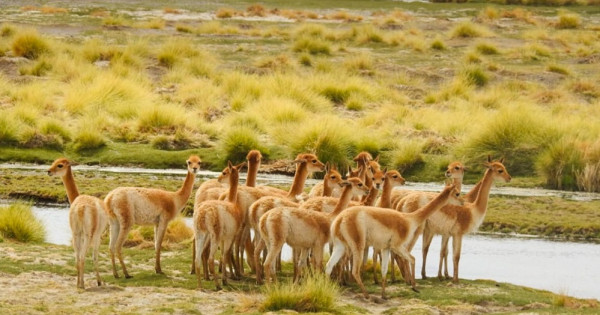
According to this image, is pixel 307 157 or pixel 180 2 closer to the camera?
pixel 307 157

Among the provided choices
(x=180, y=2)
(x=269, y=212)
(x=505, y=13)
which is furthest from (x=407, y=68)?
(x=180, y=2)

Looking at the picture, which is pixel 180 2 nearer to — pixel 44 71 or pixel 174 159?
pixel 44 71

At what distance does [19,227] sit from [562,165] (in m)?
10.2

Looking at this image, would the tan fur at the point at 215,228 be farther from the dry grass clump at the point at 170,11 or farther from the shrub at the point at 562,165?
the dry grass clump at the point at 170,11

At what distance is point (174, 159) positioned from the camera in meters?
22.9

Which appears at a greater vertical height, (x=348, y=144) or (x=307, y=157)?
(x=307, y=157)

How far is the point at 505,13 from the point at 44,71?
27754 millimetres

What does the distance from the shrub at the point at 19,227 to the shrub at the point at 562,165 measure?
9.65m

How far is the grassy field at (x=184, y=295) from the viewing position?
1093 cm

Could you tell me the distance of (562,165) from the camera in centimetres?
2080

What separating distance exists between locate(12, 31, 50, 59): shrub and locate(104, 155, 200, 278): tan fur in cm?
2311

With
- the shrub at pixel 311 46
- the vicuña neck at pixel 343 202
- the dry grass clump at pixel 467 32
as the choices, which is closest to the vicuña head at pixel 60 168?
the vicuña neck at pixel 343 202

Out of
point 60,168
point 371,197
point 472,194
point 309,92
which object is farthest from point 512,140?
point 60,168

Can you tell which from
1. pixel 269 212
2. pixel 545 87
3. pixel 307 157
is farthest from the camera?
pixel 545 87
